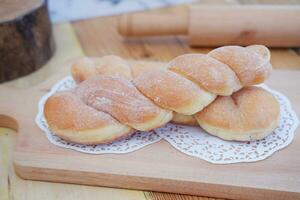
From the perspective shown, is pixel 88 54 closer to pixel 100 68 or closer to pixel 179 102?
pixel 100 68

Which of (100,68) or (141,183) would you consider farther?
(100,68)

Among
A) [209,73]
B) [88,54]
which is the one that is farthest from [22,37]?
[209,73]

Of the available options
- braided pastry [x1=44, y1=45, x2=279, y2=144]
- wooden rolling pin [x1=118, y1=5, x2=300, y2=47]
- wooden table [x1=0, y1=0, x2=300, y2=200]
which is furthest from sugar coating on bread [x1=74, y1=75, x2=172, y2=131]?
wooden rolling pin [x1=118, y1=5, x2=300, y2=47]

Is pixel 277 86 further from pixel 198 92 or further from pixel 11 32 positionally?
pixel 11 32

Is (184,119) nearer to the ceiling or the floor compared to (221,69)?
nearer to the floor

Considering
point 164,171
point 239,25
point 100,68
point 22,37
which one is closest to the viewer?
point 164,171

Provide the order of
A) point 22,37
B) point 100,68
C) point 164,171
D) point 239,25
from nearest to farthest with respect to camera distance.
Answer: point 164,171
point 100,68
point 22,37
point 239,25

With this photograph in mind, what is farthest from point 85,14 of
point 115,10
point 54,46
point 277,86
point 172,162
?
point 172,162
